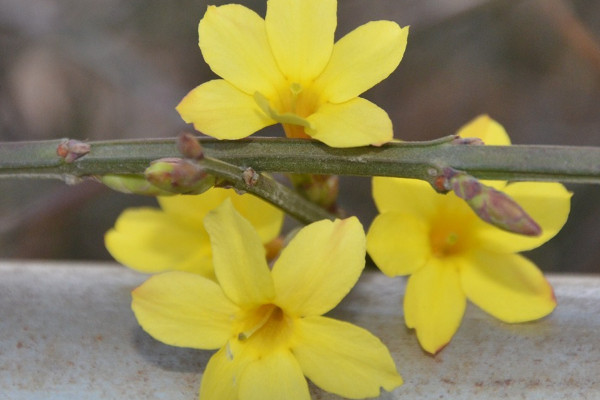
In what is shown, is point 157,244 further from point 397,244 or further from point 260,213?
point 397,244

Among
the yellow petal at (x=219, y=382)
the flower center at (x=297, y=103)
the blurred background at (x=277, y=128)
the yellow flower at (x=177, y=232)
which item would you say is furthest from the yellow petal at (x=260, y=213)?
the blurred background at (x=277, y=128)

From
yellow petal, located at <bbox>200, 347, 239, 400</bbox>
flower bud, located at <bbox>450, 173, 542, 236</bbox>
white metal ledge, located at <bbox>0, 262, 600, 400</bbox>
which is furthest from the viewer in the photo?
white metal ledge, located at <bbox>0, 262, 600, 400</bbox>

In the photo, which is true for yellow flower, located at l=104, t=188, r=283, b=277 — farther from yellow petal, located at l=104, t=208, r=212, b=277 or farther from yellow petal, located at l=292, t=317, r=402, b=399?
yellow petal, located at l=292, t=317, r=402, b=399

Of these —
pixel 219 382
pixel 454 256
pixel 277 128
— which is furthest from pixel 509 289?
pixel 277 128

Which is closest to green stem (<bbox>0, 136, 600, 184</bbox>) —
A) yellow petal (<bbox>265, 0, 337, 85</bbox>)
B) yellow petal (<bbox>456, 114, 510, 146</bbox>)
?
yellow petal (<bbox>265, 0, 337, 85</bbox>)

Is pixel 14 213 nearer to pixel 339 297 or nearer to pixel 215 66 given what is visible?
pixel 215 66

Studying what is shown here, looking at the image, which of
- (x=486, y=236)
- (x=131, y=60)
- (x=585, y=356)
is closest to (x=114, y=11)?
(x=131, y=60)

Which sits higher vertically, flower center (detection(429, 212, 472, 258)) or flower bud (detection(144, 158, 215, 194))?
flower bud (detection(144, 158, 215, 194))

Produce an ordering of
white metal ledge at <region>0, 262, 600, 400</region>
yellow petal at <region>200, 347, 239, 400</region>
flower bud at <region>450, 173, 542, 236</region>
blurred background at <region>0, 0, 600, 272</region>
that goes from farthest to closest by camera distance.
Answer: blurred background at <region>0, 0, 600, 272</region> < white metal ledge at <region>0, 262, 600, 400</region> < yellow petal at <region>200, 347, 239, 400</region> < flower bud at <region>450, 173, 542, 236</region>

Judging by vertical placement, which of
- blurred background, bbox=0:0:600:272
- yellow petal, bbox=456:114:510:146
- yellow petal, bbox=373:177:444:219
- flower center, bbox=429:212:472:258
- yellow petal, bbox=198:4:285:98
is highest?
yellow petal, bbox=198:4:285:98
